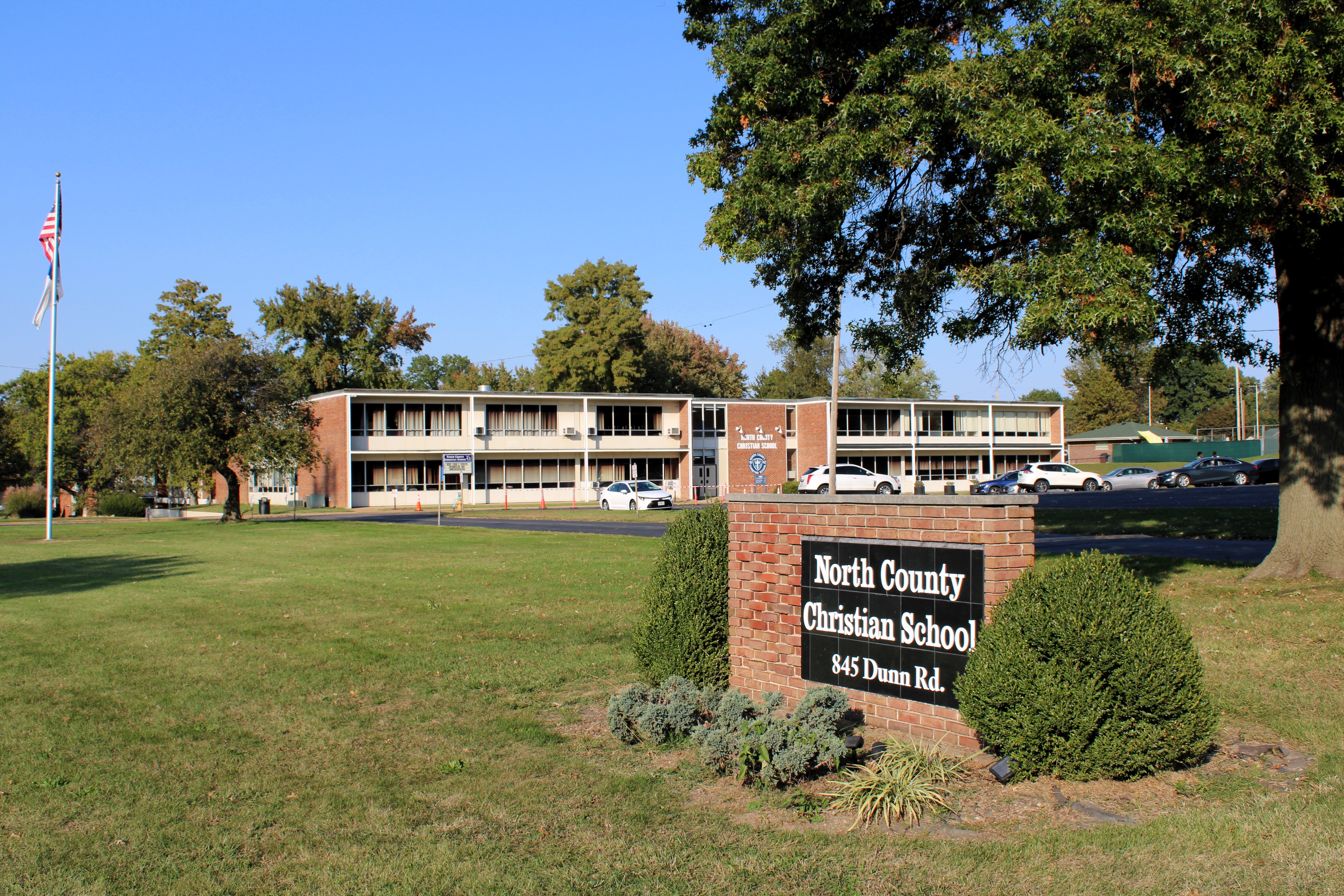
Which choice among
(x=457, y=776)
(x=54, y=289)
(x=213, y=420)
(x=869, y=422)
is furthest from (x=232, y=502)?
(x=869, y=422)

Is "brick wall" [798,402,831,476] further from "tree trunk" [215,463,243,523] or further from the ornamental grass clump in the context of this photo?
the ornamental grass clump

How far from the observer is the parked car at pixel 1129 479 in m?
53.8

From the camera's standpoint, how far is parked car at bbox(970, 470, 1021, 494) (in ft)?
169

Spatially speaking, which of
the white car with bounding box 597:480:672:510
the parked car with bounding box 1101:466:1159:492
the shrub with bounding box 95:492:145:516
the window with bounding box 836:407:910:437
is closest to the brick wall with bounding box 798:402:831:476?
the window with bounding box 836:407:910:437

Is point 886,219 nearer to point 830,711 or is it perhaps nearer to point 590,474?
point 830,711

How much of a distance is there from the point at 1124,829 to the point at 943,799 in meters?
0.89

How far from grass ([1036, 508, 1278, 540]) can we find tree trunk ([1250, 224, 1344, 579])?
24.3 ft

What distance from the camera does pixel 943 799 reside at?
5.20 meters

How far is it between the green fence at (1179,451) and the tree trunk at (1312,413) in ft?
230

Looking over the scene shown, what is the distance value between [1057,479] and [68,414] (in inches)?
2679

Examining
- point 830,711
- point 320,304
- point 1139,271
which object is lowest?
point 830,711

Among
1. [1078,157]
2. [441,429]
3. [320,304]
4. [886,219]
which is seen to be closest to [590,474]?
[441,429]

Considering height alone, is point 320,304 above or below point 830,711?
above

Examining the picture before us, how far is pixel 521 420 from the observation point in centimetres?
6278
